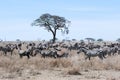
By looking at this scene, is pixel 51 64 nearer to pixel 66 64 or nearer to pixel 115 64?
pixel 66 64

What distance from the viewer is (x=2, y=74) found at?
2052cm

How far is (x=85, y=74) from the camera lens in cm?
2116

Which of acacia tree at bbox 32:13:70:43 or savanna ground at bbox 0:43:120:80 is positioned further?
acacia tree at bbox 32:13:70:43

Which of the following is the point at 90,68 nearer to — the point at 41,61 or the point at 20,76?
the point at 41,61

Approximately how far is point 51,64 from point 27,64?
5.32 ft

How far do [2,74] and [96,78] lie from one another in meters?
5.14

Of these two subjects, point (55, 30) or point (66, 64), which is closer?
point (66, 64)

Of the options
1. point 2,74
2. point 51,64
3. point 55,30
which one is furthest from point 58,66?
point 55,30

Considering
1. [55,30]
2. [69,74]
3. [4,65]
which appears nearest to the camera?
[69,74]

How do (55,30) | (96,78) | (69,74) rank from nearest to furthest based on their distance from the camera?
(96,78) < (69,74) < (55,30)

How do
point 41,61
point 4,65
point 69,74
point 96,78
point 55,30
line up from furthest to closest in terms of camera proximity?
point 55,30 → point 41,61 → point 4,65 → point 69,74 → point 96,78

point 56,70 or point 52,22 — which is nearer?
point 56,70

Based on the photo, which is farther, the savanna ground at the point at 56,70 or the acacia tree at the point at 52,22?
the acacia tree at the point at 52,22

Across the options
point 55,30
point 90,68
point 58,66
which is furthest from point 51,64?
point 55,30
